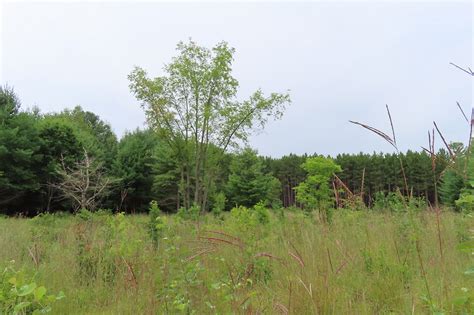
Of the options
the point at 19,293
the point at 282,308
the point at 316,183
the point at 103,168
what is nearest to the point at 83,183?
the point at 316,183

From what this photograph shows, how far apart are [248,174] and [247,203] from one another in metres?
3.61

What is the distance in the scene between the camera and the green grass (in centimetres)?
223

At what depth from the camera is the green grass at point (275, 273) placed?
2229mm

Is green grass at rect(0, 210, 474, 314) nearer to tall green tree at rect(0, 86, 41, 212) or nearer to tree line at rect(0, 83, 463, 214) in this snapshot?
tree line at rect(0, 83, 463, 214)

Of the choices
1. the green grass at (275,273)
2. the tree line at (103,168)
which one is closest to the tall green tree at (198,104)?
the tree line at (103,168)

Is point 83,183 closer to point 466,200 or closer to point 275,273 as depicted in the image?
point 275,273

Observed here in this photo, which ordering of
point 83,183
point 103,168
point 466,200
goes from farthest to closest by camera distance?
point 103,168 → point 83,183 → point 466,200

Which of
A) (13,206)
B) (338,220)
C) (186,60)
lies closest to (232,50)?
(186,60)

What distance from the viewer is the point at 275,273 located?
3.57 m

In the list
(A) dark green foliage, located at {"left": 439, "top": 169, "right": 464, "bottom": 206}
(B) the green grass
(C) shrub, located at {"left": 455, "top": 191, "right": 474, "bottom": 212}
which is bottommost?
(B) the green grass

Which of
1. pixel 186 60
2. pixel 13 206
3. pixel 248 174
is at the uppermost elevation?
pixel 186 60

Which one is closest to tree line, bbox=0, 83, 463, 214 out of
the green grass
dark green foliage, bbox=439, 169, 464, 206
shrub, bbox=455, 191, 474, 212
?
dark green foliage, bbox=439, 169, 464, 206

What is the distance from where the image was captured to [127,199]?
1427 inches

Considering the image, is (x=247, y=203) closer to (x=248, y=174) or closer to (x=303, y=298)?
(x=248, y=174)
